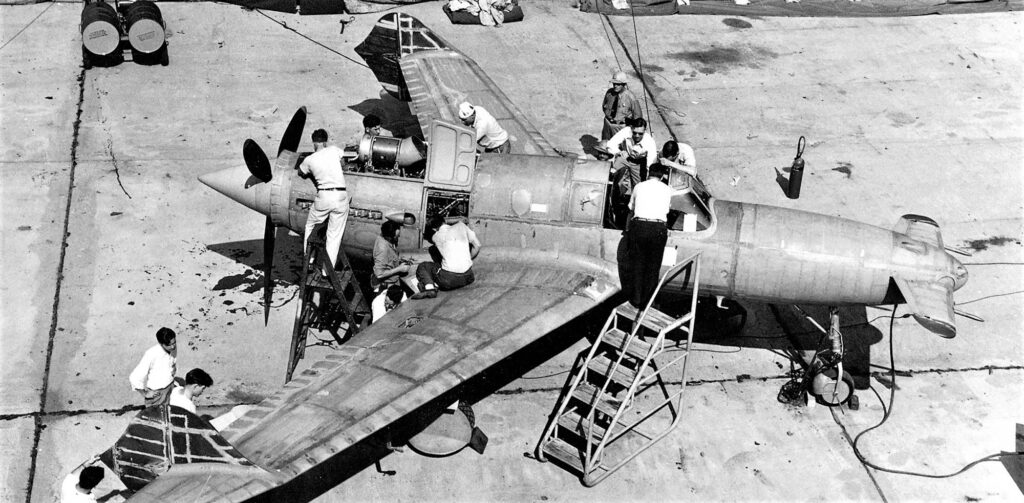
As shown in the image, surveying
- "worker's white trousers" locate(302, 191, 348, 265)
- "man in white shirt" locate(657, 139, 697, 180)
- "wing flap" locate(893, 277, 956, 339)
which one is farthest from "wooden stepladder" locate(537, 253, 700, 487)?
"worker's white trousers" locate(302, 191, 348, 265)

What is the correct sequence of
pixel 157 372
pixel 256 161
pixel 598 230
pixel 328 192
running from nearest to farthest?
pixel 157 372 < pixel 256 161 < pixel 328 192 < pixel 598 230

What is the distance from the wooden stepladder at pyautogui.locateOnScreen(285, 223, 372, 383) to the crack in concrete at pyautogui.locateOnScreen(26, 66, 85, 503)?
10.1ft

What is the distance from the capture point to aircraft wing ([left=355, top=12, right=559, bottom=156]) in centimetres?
1767

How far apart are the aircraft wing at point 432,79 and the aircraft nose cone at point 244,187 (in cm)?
371

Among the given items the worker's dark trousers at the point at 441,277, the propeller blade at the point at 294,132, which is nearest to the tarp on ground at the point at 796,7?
the propeller blade at the point at 294,132

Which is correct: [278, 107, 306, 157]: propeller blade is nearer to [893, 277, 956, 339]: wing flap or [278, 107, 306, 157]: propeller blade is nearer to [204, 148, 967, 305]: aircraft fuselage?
[204, 148, 967, 305]: aircraft fuselage

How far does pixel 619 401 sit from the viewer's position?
13.2 m

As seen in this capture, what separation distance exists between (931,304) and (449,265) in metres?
6.18

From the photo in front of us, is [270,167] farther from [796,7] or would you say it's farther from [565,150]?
[796,7]

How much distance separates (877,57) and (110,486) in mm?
19163

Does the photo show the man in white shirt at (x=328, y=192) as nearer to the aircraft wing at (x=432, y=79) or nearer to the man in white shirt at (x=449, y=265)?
the man in white shirt at (x=449, y=265)

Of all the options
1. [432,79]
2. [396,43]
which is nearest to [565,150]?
[432,79]

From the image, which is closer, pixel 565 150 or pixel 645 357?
pixel 645 357

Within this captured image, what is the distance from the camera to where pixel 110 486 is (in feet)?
38.7
